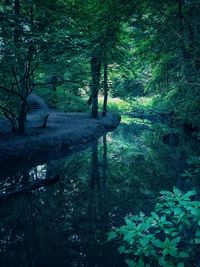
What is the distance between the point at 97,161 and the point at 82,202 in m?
6.21

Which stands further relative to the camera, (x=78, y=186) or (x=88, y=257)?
(x=78, y=186)

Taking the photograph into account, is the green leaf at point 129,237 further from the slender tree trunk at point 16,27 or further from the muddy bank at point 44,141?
the muddy bank at point 44,141

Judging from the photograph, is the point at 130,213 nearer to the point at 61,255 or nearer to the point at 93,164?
the point at 61,255

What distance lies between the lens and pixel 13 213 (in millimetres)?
8852

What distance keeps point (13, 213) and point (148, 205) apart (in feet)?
14.4

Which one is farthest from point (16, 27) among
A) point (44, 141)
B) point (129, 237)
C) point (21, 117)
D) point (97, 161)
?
point (129, 237)

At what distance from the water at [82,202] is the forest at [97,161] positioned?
4cm

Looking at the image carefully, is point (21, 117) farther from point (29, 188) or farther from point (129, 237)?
point (129, 237)

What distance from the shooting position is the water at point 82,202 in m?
6.72

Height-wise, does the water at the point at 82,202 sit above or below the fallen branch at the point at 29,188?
below

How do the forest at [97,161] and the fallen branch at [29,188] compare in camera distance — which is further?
the fallen branch at [29,188]

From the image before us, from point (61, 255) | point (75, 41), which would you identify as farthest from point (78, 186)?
point (75, 41)

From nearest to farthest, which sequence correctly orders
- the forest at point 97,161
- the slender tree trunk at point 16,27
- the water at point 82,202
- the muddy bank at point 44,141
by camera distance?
the forest at point 97,161 < the water at point 82,202 < the slender tree trunk at point 16,27 < the muddy bank at point 44,141

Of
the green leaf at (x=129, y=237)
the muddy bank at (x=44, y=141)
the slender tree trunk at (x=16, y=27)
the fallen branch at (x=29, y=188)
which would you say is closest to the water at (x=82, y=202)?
the fallen branch at (x=29, y=188)
